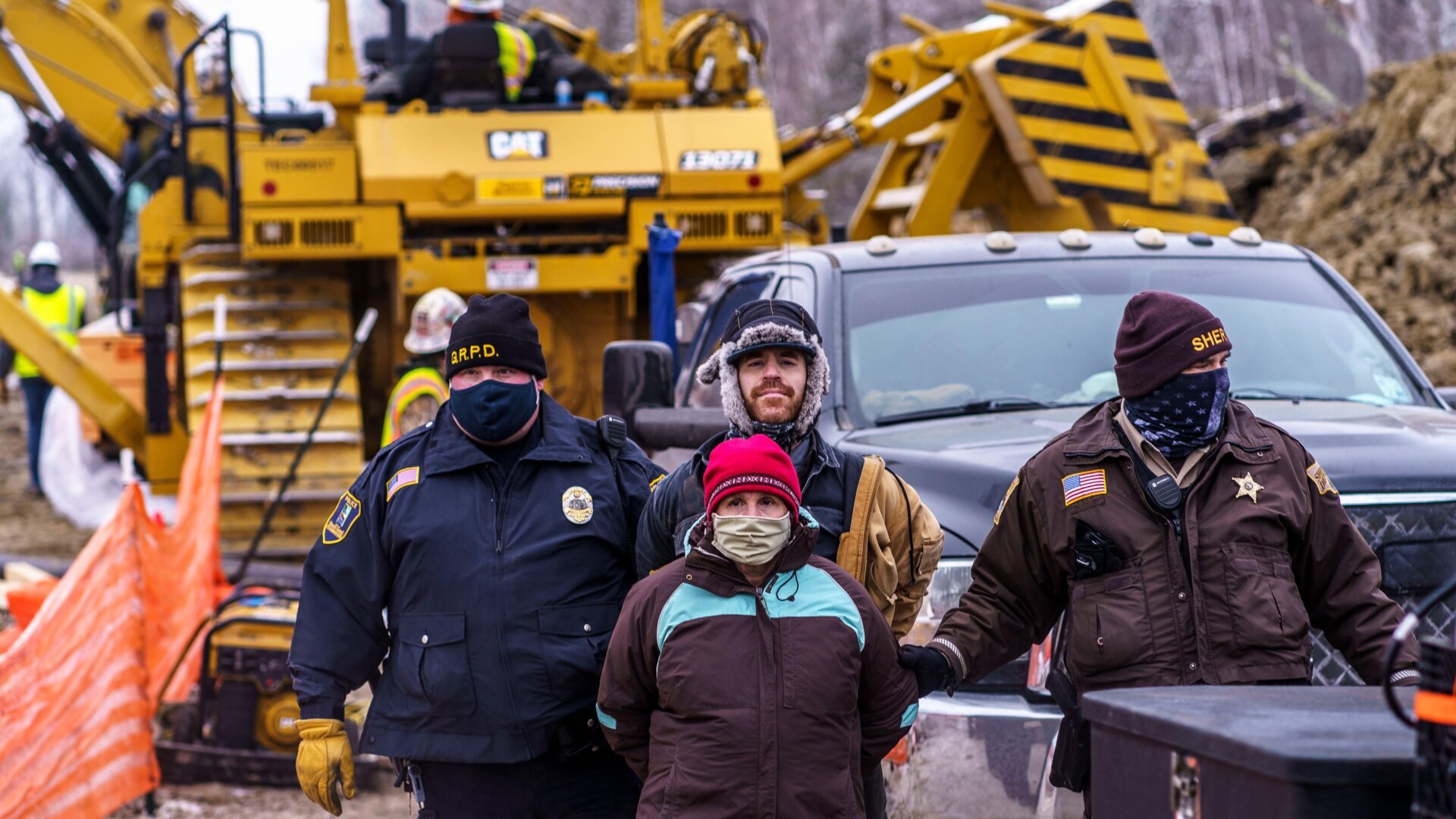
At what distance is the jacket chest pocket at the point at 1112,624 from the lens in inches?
129

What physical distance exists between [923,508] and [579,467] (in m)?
0.77

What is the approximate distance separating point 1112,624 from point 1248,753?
911 millimetres

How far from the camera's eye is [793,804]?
3131 millimetres

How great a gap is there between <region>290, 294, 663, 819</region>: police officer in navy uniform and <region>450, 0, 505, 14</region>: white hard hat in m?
6.74

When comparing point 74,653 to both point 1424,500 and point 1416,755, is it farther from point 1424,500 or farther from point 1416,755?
point 1416,755

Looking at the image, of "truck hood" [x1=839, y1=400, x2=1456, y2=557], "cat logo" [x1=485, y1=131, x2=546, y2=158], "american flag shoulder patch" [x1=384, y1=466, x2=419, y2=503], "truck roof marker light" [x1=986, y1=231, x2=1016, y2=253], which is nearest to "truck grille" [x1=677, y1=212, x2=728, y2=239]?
→ "cat logo" [x1=485, y1=131, x2=546, y2=158]

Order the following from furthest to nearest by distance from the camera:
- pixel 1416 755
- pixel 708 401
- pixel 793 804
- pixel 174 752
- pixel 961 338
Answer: pixel 174 752, pixel 708 401, pixel 961 338, pixel 793 804, pixel 1416 755

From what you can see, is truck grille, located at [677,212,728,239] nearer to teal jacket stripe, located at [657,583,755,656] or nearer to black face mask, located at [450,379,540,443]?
black face mask, located at [450,379,540,443]

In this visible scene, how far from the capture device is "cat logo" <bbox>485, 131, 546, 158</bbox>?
1015 cm

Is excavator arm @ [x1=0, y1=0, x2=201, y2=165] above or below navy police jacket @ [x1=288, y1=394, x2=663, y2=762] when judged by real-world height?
above

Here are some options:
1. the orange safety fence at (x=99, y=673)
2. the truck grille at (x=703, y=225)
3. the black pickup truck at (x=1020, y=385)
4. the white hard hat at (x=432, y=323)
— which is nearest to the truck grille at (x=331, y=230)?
the truck grille at (x=703, y=225)

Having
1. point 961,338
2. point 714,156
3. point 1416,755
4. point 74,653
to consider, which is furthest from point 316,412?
point 1416,755

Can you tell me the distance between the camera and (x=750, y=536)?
126 inches

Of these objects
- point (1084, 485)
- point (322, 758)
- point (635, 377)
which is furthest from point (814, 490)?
point (635, 377)
